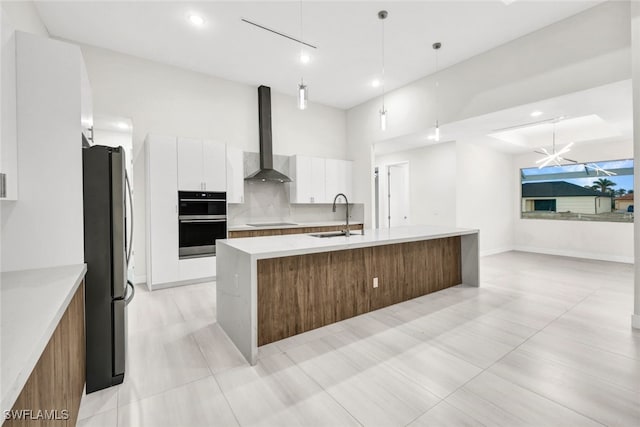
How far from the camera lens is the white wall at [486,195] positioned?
627 centimetres

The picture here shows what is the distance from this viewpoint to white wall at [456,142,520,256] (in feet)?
20.6

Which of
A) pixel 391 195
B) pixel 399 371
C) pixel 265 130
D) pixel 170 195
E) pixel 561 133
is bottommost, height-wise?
pixel 399 371

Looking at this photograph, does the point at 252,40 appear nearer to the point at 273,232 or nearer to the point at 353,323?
the point at 273,232

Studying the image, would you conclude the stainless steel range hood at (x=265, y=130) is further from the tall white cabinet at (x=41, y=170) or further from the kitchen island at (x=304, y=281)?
the tall white cabinet at (x=41, y=170)

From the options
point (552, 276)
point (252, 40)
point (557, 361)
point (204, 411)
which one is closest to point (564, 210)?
point (552, 276)

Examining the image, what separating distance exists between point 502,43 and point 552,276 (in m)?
3.65

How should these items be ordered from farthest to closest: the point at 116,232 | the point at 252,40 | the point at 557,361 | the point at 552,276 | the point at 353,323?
1. the point at 552,276
2. the point at 252,40
3. the point at 353,323
4. the point at 557,361
5. the point at 116,232

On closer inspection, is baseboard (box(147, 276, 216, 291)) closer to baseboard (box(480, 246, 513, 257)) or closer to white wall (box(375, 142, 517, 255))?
white wall (box(375, 142, 517, 255))

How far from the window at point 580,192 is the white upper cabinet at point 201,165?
7517 mm

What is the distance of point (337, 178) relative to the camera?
6043mm

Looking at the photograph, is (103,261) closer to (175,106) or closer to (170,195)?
(170,195)

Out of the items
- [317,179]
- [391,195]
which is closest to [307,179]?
[317,179]

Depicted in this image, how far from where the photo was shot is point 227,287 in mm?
2561

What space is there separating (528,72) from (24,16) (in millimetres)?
5568
